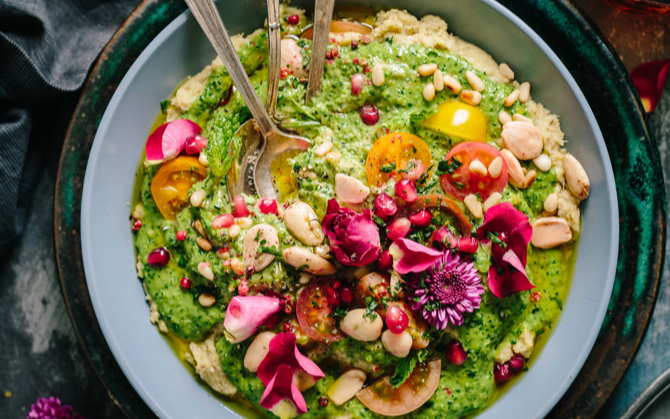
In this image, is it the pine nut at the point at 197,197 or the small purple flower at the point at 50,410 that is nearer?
the pine nut at the point at 197,197

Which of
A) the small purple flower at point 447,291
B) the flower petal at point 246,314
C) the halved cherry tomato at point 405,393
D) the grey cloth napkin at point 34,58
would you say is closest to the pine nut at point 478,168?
the small purple flower at point 447,291

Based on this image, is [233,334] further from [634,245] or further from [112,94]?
[634,245]

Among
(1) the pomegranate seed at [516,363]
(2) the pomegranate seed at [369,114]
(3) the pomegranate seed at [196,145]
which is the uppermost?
(2) the pomegranate seed at [369,114]

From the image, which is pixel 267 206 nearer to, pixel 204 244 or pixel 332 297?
pixel 204 244

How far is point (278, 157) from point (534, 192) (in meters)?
1.56

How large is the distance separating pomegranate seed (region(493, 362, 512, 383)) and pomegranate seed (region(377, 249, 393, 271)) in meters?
0.92

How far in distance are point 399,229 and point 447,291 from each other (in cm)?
41

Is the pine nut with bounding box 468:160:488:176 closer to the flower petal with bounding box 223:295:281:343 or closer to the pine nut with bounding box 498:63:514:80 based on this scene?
the pine nut with bounding box 498:63:514:80

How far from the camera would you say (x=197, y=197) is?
268 cm

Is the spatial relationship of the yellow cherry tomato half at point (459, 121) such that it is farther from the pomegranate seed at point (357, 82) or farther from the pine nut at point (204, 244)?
the pine nut at point (204, 244)

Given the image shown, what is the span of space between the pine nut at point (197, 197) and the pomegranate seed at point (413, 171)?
3.83ft

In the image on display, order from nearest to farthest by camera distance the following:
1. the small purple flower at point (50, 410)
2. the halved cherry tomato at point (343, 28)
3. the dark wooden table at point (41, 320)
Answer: the halved cherry tomato at point (343, 28) < the small purple flower at point (50, 410) < the dark wooden table at point (41, 320)

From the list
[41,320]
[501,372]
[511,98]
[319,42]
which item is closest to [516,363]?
[501,372]

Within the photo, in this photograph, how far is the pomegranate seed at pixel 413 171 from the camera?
2.61m
